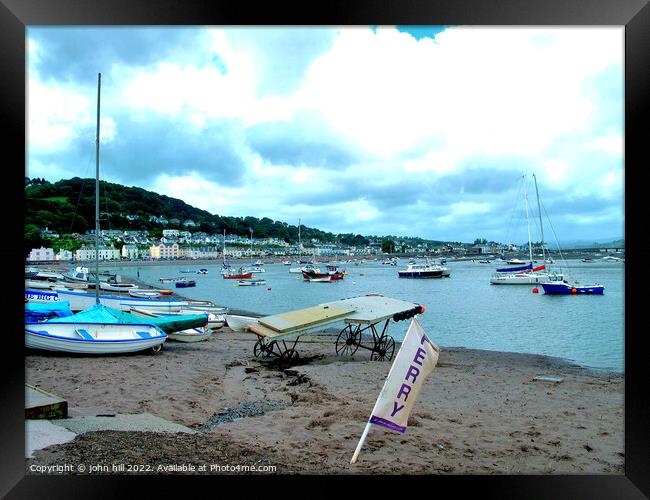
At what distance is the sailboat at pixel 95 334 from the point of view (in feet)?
26.1

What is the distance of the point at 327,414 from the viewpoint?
208 inches

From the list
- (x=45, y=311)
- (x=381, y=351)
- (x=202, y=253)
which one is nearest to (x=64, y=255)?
Result: (x=45, y=311)

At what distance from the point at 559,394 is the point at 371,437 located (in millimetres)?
3900

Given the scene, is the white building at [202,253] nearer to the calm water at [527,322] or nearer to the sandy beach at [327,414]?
the calm water at [527,322]

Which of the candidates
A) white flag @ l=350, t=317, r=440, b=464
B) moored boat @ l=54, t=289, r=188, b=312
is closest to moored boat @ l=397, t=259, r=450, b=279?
moored boat @ l=54, t=289, r=188, b=312

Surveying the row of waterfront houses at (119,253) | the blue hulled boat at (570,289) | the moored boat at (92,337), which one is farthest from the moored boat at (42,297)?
the blue hulled boat at (570,289)

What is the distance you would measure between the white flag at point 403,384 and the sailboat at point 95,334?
6585 millimetres

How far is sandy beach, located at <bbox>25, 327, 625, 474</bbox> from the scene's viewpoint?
12.4 ft

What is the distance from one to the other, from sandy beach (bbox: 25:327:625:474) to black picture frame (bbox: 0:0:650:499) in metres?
0.32

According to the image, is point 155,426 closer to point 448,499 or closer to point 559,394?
point 448,499

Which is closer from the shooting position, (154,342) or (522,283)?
(154,342)

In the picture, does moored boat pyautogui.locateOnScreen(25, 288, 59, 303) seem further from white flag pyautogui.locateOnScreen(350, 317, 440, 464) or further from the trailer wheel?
white flag pyautogui.locateOnScreen(350, 317, 440, 464)
